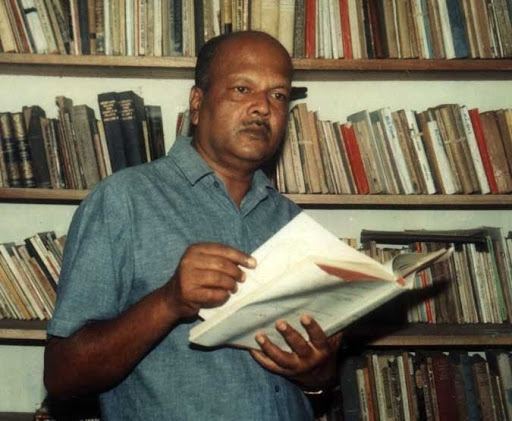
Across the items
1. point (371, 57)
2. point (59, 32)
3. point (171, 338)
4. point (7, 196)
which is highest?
point (59, 32)

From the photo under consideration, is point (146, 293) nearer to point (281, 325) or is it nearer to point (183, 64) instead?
point (281, 325)

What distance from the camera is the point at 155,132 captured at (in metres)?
1.84

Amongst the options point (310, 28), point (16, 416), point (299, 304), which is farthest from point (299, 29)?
point (16, 416)

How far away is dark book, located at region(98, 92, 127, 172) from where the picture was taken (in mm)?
1764

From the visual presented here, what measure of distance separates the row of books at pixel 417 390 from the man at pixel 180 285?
54 centimetres

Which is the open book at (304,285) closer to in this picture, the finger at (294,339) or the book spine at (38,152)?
the finger at (294,339)

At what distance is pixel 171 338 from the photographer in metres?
1.09

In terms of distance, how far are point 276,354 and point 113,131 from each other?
3.43ft

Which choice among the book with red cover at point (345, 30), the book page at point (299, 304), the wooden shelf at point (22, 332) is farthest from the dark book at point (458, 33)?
the wooden shelf at point (22, 332)

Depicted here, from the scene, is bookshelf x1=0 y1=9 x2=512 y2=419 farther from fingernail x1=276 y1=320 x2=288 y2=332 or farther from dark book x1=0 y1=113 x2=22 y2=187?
Answer: fingernail x1=276 y1=320 x2=288 y2=332

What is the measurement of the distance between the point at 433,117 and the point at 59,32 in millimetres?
1288

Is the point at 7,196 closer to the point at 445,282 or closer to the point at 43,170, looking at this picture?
the point at 43,170

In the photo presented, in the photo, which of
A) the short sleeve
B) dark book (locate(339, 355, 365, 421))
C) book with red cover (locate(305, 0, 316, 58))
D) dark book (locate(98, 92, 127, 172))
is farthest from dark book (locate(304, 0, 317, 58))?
dark book (locate(339, 355, 365, 421))

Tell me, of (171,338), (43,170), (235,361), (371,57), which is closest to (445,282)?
(371,57)
